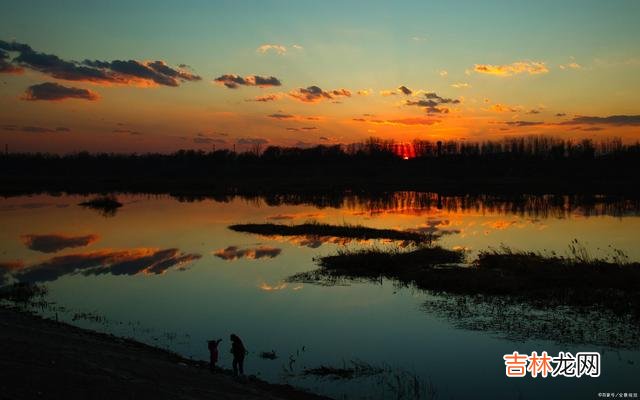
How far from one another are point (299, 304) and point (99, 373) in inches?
480

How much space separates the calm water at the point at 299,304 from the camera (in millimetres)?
15609

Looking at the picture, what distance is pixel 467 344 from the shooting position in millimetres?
17953

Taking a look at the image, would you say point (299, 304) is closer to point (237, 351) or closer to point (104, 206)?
point (237, 351)

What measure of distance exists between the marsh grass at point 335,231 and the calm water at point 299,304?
213cm

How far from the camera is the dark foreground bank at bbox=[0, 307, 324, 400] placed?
10992 mm

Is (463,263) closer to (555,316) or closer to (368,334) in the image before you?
(555,316)

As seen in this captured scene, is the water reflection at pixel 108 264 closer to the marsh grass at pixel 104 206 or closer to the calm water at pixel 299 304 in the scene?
the calm water at pixel 299 304

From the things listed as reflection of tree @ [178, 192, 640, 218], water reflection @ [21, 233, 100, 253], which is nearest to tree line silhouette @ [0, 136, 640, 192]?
reflection of tree @ [178, 192, 640, 218]

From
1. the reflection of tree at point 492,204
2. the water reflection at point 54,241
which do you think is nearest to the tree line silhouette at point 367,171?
the reflection of tree at point 492,204

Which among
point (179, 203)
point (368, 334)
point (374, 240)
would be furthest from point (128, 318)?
point (179, 203)

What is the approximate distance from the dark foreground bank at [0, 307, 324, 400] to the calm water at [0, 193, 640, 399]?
1841mm

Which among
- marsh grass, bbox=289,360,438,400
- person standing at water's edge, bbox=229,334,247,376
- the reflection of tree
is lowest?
the reflection of tree

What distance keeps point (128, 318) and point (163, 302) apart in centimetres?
268

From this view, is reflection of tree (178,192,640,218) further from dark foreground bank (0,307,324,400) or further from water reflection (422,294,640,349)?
dark foreground bank (0,307,324,400)
